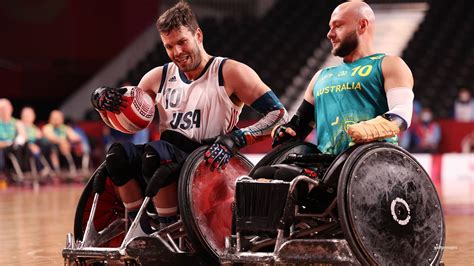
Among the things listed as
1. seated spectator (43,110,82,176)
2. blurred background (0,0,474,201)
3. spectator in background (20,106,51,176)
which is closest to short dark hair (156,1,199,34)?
spectator in background (20,106,51,176)

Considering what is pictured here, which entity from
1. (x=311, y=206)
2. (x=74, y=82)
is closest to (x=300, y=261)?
(x=311, y=206)

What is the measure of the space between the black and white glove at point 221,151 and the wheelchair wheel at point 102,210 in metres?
0.64

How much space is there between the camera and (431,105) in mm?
17625

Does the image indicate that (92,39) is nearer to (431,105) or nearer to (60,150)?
(60,150)

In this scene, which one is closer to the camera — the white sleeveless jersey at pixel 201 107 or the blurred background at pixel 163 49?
the white sleeveless jersey at pixel 201 107

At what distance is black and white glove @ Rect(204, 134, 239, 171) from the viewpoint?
187 inches

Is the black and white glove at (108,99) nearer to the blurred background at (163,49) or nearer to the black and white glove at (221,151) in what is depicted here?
the black and white glove at (221,151)

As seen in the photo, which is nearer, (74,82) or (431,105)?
(431,105)

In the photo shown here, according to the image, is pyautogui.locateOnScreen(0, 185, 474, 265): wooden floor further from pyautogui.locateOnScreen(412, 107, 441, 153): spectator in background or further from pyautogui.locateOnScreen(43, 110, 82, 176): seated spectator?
pyautogui.locateOnScreen(412, 107, 441, 153): spectator in background

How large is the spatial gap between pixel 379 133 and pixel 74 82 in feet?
57.9

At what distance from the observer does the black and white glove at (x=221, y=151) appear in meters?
4.75

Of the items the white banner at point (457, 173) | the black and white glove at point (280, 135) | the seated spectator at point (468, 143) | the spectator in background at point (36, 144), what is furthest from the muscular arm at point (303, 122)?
the seated spectator at point (468, 143)

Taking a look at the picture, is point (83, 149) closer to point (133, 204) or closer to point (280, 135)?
point (133, 204)

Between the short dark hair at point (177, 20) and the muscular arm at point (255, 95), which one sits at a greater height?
the short dark hair at point (177, 20)
